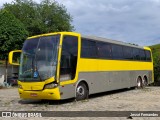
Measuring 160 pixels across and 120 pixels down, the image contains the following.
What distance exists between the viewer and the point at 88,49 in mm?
16047

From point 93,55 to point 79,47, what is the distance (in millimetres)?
1514

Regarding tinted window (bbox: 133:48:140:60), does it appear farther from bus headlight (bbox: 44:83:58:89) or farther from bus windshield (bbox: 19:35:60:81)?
bus headlight (bbox: 44:83:58:89)

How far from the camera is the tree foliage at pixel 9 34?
105 feet

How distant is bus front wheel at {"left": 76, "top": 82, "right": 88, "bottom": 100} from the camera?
49.7 feet

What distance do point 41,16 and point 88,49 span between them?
29491 millimetres

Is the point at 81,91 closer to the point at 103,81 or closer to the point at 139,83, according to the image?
the point at 103,81

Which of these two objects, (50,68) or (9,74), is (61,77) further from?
(9,74)

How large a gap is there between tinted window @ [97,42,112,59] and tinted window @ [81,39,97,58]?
509mm

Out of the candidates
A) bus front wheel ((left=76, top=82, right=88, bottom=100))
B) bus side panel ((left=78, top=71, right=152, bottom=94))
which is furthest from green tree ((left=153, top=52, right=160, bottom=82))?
bus front wheel ((left=76, top=82, right=88, bottom=100))

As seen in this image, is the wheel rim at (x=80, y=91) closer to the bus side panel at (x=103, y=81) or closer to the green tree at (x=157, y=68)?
the bus side panel at (x=103, y=81)

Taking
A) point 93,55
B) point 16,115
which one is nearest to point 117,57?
point 93,55

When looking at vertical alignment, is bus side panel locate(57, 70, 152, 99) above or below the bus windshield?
below

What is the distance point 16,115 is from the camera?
1083cm

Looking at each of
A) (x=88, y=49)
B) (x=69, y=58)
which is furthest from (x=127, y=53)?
(x=69, y=58)
